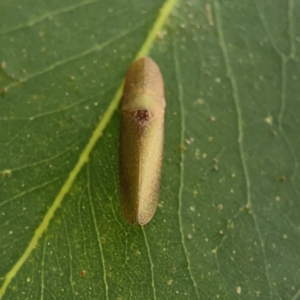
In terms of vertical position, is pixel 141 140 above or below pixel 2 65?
below

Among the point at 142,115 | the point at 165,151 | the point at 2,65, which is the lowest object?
the point at 165,151

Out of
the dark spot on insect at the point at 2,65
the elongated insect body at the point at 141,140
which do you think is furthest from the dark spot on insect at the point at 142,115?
the dark spot on insect at the point at 2,65

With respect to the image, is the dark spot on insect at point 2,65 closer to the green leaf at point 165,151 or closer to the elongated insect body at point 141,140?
the green leaf at point 165,151

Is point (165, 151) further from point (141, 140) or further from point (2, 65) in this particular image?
point (2, 65)

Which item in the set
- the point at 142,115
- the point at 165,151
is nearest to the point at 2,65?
the point at 142,115

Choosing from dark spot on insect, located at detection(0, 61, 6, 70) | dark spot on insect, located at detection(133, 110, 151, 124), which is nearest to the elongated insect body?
dark spot on insect, located at detection(133, 110, 151, 124)

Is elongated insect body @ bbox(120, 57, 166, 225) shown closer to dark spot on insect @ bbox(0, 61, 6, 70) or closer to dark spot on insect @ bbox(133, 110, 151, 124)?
dark spot on insect @ bbox(133, 110, 151, 124)
